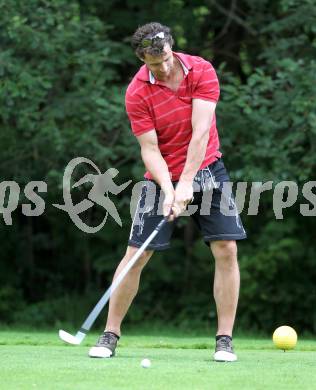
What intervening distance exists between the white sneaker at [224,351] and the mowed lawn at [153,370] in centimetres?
7

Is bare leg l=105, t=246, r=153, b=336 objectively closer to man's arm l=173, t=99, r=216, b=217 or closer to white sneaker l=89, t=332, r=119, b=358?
white sneaker l=89, t=332, r=119, b=358

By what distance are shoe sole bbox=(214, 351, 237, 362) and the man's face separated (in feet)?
5.65

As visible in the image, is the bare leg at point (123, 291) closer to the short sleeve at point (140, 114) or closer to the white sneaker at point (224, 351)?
the white sneaker at point (224, 351)

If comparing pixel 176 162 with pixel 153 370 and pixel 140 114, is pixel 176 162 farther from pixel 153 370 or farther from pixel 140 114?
pixel 153 370

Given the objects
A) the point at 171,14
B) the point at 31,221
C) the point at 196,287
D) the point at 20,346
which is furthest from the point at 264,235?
the point at 20,346

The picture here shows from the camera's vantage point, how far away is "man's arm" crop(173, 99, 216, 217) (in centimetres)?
592

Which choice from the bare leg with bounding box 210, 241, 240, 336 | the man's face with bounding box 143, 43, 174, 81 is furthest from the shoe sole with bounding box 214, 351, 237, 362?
the man's face with bounding box 143, 43, 174, 81

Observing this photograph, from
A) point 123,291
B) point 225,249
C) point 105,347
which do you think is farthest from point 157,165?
point 105,347

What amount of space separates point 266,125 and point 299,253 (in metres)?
2.99

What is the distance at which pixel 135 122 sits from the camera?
6074 mm

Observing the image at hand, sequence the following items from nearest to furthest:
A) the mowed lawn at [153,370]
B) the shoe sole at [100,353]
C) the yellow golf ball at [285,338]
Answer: the mowed lawn at [153,370] → the shoe sole at [100,353] → the yellow golf ball at [285,338]

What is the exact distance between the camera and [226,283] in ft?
20.3

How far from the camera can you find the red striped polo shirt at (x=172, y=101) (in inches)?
236

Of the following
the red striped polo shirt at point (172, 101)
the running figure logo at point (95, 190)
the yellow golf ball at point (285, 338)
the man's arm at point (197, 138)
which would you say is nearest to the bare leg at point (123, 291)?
the man's arm at point (197, 138)
